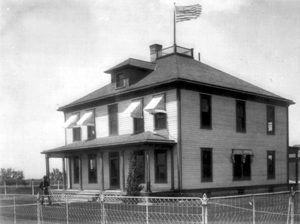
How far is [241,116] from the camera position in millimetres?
24750

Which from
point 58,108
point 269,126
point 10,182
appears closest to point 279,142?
point 269,126

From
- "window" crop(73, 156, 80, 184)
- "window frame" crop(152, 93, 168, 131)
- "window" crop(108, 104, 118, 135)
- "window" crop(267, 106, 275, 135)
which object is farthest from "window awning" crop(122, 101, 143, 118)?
"window" crop(267, 106, 275, 135)

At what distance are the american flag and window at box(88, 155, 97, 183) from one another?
11.4 meters

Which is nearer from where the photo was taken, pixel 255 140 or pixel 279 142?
pixel 255 140

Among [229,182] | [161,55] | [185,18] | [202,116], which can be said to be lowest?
[229,182]

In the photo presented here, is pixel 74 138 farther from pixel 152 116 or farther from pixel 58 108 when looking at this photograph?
pixel 152 116

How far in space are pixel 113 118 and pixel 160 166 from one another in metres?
5.65

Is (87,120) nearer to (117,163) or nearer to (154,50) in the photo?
(117,163)

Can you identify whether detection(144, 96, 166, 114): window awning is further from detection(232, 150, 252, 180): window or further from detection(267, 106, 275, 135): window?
detection(267, 106, 275, 135): window

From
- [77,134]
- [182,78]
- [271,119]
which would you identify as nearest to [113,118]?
[77,134]

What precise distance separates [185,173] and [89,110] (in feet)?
32.8

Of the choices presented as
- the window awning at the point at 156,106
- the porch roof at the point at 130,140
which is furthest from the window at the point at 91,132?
the window awning at the point at 156,106

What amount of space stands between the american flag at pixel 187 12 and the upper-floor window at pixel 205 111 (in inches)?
236

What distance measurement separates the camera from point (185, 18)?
25625 mm
